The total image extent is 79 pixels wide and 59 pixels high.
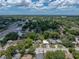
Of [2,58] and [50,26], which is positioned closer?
[2,58]

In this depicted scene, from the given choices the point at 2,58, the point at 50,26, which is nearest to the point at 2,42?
the point at 2,58

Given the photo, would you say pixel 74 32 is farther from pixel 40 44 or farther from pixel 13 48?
pixel 13 48

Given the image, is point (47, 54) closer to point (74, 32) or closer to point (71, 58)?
point (71, 58)

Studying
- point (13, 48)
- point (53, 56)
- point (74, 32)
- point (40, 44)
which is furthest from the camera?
point (74, 32)

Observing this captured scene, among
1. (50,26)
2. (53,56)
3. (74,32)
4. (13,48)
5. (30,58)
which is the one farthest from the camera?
(50,26)

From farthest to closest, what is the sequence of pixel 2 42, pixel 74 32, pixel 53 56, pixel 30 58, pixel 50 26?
pixel 50 26 < pixel 74 32 < pixel 2 42 < pixel 30 58 < pixel 53 56

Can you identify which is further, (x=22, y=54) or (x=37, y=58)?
(x=22, y=54)

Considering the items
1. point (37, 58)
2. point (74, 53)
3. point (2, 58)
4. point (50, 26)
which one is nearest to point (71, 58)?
point (74, 53)

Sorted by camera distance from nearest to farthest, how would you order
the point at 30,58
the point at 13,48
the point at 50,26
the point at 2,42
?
1. the point at 30,58
2. the point at 13,48
3. the point at 2,42
4. the point at 50,26

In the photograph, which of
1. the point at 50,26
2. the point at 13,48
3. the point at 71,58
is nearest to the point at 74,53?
the point at 71,58
